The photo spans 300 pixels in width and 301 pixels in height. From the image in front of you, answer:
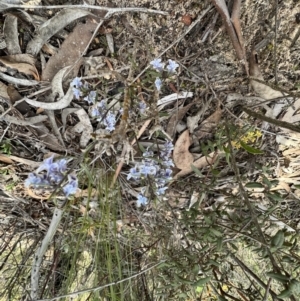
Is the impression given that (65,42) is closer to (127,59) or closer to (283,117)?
(127,59)

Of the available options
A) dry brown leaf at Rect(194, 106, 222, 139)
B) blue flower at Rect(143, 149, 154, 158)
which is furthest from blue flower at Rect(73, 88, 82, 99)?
dry brown leaf at Rect(194, 106, 222, 139)

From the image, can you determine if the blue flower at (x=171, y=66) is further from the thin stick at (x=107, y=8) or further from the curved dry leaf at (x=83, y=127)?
the curved dry leaf at (x=83, y=127)

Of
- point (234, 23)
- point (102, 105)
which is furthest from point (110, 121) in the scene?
point (234, 23)

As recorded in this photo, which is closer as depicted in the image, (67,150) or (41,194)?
(67,150)

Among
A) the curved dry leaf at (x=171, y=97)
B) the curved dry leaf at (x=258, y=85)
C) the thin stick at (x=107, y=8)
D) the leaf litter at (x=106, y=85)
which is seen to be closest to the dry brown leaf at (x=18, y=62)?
the leaf litter at (x=106, y=85)

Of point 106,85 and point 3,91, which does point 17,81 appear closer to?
point 3,91

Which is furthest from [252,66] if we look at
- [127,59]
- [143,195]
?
[143,195]
